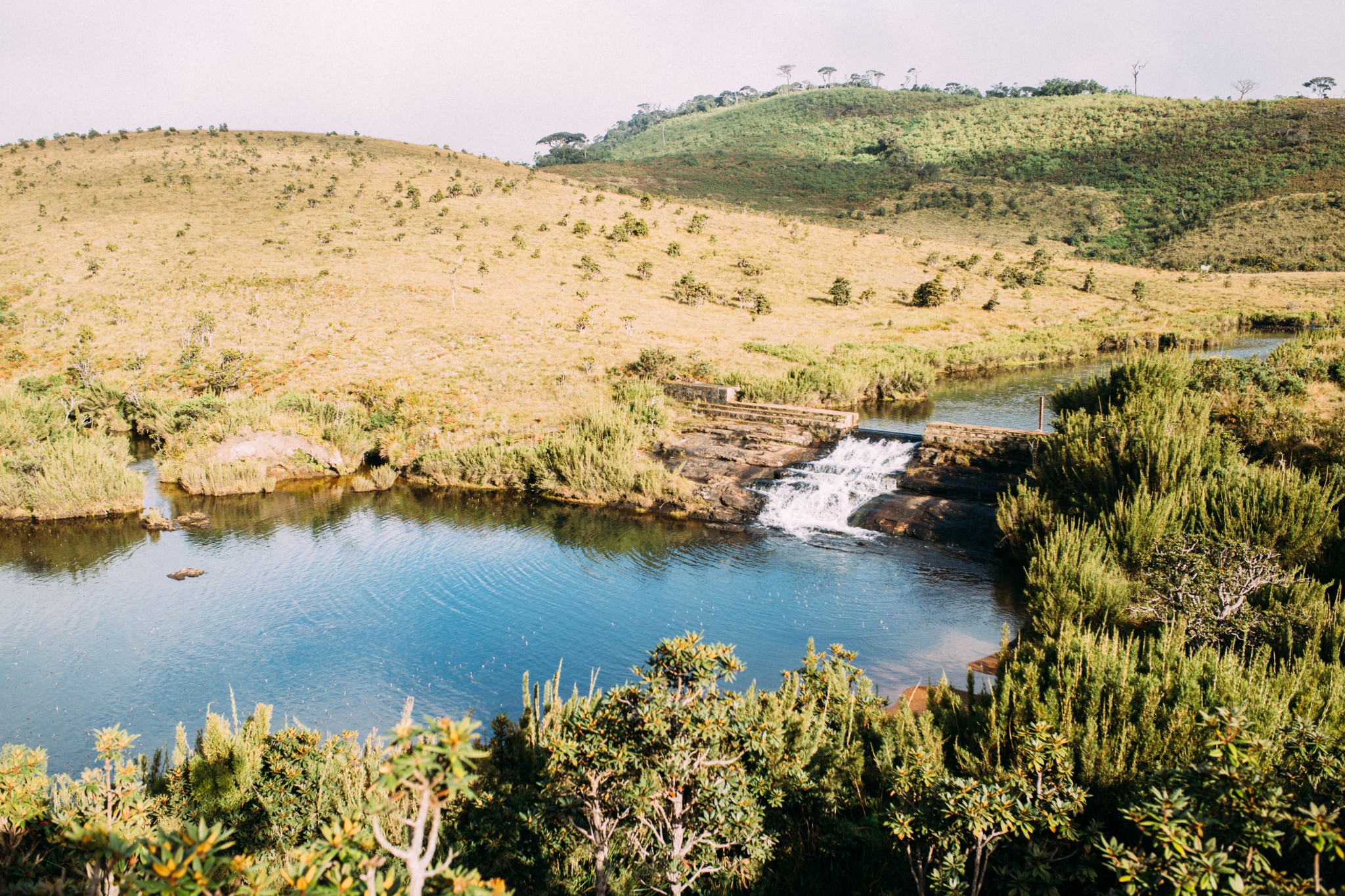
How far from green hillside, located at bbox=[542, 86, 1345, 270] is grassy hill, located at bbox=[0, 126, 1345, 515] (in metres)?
12.8

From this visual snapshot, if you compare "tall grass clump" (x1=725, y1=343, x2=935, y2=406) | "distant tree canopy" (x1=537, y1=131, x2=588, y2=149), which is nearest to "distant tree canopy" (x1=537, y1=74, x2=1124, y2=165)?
"distant tree canopy" (x1=537, y1=131, x2=588, y2=149)

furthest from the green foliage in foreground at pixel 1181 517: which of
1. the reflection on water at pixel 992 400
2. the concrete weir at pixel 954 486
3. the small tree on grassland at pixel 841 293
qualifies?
the small tree on grassland at pixel 841 293

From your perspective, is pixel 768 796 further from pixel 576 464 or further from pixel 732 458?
pixel 732 458

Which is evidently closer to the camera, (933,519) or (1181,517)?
(1181,517)

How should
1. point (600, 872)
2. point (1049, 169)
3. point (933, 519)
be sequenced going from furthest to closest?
point (1049, 169), point (933, 519), point (600, 872)

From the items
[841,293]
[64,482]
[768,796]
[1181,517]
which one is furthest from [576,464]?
[841,293]

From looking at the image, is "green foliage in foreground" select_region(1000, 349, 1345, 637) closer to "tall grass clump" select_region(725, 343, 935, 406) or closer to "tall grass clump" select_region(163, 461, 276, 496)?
"tall grass clump" select_region(725, 343, 935, 406)

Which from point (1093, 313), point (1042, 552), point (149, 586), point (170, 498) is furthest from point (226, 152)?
point (1042, 552)

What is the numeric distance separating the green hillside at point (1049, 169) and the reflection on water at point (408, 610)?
59.5m

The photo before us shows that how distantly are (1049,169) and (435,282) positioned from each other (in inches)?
3077

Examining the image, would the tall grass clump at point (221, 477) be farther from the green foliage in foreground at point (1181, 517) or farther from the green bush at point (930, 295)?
the green bush at point (930, 295)

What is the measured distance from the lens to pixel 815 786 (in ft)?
18.9

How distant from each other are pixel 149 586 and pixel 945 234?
71.2 meters

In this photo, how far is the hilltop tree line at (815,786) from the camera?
133 inches
